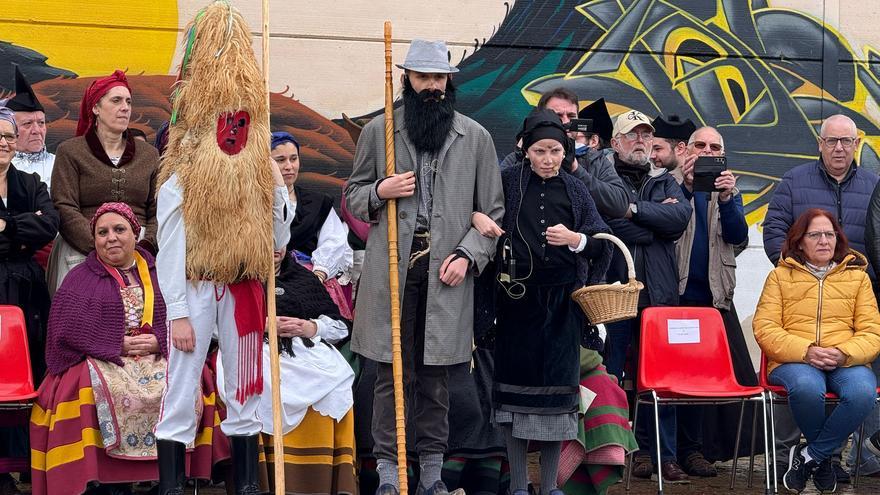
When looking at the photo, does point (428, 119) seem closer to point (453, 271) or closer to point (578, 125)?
point (453, 271)

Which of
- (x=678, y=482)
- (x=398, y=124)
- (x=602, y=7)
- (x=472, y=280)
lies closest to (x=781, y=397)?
(x=678, y=482)

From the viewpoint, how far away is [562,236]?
677 centimetres

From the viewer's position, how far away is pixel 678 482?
8164 mm

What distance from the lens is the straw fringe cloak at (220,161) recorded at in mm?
6203

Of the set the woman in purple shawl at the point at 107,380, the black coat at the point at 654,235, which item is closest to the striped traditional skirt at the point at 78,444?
the woman in purple shawl at the point at 107,380

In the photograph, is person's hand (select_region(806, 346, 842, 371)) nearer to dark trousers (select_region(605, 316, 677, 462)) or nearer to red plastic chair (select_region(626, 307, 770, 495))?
red plastic chair (select_region(626, 307, 770, 495))

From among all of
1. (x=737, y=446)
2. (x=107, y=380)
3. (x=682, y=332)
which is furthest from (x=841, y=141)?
(x=107, y=380)

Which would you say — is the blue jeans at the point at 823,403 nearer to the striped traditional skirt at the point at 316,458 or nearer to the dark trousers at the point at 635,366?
the dark trousers at the point at 635,366

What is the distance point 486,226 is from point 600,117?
2.49 m

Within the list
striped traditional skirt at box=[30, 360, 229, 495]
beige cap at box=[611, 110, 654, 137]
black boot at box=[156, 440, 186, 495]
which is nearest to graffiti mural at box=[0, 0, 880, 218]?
beige cap at box=[611, 110, 654, 137]

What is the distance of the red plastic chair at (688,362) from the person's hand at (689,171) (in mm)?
809

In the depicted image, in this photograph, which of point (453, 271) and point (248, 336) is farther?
point (453, 271)

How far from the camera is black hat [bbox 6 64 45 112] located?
8430 mm

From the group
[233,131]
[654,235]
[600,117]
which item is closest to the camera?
[233,131]
